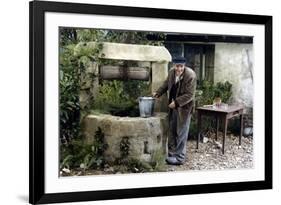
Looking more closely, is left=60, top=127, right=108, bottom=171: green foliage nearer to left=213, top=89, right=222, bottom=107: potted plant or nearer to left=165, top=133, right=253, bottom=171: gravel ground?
left=165, top=133, right=253, bottom=171: gravel ground

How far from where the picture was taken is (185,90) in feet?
7.02

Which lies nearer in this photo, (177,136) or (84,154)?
(84,154)

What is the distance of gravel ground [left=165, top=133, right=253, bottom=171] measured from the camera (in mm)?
2148

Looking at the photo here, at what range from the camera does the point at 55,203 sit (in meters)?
1.91

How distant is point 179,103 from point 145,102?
155 mm

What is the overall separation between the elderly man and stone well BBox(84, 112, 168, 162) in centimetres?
4

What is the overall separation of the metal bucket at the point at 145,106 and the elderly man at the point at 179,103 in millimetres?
50

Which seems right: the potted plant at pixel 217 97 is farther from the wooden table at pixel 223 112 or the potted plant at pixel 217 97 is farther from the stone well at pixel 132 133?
the stone well at pixel 132 133

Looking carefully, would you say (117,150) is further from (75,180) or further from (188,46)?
(188,46)

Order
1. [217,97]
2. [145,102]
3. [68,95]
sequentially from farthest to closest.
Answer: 1. [217,97]
2. [145,102]
3. [68,95]

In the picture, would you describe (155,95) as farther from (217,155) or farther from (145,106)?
(217,155)

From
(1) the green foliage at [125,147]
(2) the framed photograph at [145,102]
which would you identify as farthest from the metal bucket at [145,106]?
(1) the green foliage at [125,147]

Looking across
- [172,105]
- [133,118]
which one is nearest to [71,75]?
[133,118]

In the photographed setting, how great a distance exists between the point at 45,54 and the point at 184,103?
1.98 ft
